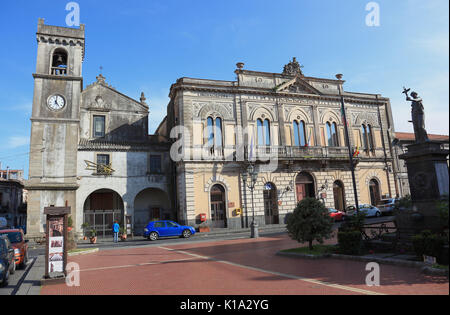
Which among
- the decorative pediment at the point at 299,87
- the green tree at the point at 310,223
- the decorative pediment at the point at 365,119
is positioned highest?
the decorative pediment at the point at 299,87

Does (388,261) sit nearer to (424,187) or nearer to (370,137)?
(424,187)

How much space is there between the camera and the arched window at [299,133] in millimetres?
30297

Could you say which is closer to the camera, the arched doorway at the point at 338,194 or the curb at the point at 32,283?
the curb at the point at 32,283

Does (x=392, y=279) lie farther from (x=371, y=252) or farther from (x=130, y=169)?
(x=130, y=169)

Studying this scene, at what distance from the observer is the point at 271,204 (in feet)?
93.7

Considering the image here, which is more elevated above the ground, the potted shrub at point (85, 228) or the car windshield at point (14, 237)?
the car windshield at point (14, 237)

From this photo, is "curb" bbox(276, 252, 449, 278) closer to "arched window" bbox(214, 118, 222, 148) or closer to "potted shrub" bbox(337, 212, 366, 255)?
"potted shrub" bbox(337, 212, 366, 255)

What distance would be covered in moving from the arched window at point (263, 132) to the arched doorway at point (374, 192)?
12711 millimetres

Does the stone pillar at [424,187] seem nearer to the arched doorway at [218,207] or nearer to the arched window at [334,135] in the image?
the arched doorway at [218,207]

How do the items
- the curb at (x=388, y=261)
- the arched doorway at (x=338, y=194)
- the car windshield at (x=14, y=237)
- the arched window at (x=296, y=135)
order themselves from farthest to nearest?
the arched doorway at (x=338, y=194), the arched window at (x=296, y=135), the car windshield at (x=14, y=237), the curb at (x=388, y=261)

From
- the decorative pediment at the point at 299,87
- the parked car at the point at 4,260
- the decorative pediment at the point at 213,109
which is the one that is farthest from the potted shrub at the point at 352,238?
the decorative pediment at the point at 299,87

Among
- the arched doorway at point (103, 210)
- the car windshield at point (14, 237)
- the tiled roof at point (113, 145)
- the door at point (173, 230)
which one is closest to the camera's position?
the car windshield at point (14, 237)

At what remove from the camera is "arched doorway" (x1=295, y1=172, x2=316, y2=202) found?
96.3 ft
